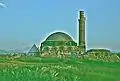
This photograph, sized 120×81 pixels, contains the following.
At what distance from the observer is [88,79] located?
2680cm

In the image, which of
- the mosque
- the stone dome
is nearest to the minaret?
the mosque

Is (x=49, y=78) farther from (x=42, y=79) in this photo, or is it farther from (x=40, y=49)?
(x=40, y=49)

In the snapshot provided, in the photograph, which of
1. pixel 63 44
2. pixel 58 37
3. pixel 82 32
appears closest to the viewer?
→ pixel 82 32

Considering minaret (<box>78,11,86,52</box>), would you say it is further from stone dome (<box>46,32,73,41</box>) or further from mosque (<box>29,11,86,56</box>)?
stone dome (<box>46,32,73,41</box>)

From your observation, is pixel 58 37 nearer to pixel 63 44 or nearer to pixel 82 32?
pixel 63 44

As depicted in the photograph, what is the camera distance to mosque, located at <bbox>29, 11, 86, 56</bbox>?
138m

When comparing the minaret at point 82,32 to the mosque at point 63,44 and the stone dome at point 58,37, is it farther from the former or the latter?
the stone dome at point 58,37

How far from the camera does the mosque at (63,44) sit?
451 ft

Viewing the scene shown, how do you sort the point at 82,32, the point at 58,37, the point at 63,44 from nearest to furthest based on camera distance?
the point at 82,32
the point at 63,44
the point at 58,37

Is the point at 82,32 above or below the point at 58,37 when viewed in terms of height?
below

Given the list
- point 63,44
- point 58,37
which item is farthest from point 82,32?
point 58,37

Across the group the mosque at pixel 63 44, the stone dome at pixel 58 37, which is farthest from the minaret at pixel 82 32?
the stone dome at pixel 58 37

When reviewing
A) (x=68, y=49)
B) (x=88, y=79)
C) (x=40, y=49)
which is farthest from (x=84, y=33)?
(x=88, y=79)

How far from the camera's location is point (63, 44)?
15450 centimetres
